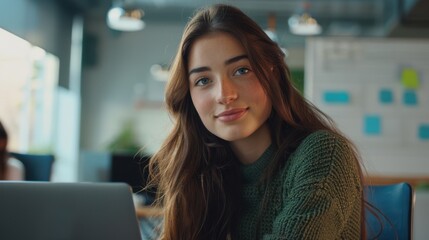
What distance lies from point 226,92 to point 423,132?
484 centimetres

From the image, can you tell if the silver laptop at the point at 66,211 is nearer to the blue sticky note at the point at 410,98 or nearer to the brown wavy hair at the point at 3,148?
the brown wavy hair at the point at 3,148

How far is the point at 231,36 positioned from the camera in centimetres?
130

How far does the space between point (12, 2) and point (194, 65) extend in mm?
1810

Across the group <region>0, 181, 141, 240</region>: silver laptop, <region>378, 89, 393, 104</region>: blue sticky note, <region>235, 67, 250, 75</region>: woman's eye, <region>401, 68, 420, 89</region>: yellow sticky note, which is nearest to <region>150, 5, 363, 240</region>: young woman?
<region>235, 67, 250, 75</region>: woman's eye

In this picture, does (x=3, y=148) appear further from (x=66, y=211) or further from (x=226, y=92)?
(x=66, y=211)

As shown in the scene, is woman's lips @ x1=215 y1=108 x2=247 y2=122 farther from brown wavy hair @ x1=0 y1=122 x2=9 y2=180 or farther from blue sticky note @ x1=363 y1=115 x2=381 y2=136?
blue sticky note @ x1=363 y1=115 x2=381 y2=136

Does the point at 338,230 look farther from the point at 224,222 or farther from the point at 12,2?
the point at 12,2

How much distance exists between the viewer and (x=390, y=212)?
1.45 meters

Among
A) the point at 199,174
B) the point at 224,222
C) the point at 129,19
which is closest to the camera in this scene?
the point at 224,222

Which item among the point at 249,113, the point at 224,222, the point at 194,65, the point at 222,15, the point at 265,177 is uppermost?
the point at 222,15

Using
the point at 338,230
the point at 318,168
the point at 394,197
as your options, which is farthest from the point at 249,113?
the point at 394,197

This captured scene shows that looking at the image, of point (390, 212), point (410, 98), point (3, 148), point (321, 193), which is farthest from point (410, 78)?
point (321, 193)

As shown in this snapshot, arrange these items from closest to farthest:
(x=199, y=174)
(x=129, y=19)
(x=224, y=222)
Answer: (x=224, y=222) < (x=199, y=174) < (x=129, y=19)

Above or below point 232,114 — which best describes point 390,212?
below
